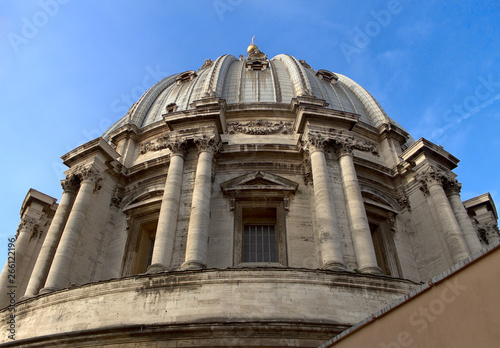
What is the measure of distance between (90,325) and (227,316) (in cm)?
426

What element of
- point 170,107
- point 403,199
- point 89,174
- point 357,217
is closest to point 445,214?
point 403,199

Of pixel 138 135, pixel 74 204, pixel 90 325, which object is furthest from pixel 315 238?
pixel 138 135

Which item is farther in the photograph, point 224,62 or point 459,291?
point 224,62

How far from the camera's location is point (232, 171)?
20.6 metres

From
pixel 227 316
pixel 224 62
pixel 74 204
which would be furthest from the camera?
pixel 224 62

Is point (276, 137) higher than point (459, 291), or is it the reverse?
point (276, 137)

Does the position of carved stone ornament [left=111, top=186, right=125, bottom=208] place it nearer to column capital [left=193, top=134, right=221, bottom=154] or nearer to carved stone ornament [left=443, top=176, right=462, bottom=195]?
column capital [left=193, top=134, right=221, bottom=154]

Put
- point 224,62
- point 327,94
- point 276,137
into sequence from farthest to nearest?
point 224,62 < point 327,94 < point 276,137

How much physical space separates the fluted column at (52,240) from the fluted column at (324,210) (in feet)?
37.5

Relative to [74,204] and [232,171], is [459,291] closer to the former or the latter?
[232,171]

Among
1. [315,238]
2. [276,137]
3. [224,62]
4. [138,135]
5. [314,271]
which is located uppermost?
[224,62]

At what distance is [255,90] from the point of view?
27.1 metres

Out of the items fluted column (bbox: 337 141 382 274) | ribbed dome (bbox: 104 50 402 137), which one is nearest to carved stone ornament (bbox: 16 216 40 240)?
ribbed dome (bbox: 104 50 402 137)

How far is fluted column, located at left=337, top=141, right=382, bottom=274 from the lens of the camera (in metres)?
15.2
